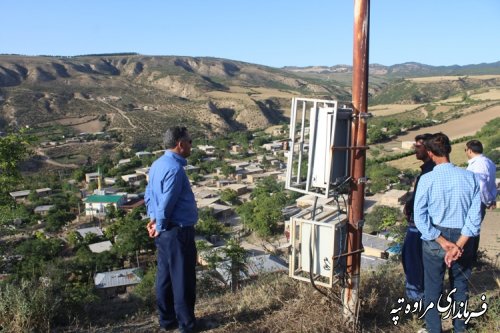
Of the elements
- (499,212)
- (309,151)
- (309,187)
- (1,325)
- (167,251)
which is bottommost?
(499,212)

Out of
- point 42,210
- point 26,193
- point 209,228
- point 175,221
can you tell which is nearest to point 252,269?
point 175,221

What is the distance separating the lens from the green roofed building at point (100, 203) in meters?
33.0

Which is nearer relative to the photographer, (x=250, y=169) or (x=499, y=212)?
(x=499, y=212)

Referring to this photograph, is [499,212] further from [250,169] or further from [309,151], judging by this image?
[250,169]

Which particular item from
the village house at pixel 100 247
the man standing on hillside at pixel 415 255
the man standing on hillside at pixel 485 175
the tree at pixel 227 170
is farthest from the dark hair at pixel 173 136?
the tree at pixel 227 170

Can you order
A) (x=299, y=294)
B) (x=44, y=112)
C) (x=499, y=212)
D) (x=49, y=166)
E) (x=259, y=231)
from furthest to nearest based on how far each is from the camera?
(x=44, y=112) < (x=49, y=166) < (x=259, y=231) < (x=499, y=212) < (x=299, y=294)

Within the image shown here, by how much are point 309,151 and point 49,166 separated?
53.2 metres

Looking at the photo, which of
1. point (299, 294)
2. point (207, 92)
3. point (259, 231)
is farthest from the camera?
point (207, 92)

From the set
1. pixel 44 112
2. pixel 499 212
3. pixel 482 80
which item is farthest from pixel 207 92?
pixel 499 212

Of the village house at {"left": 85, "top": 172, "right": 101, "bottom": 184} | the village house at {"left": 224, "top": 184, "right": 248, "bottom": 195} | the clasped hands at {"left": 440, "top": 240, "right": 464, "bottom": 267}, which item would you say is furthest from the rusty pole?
the village house at {"left": 85, "top": 172, "right": 101, "bottom": 184}

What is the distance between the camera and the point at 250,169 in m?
47.2

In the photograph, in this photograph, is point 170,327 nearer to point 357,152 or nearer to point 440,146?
point 357,152

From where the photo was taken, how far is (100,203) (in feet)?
110

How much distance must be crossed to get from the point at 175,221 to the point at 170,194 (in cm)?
23
